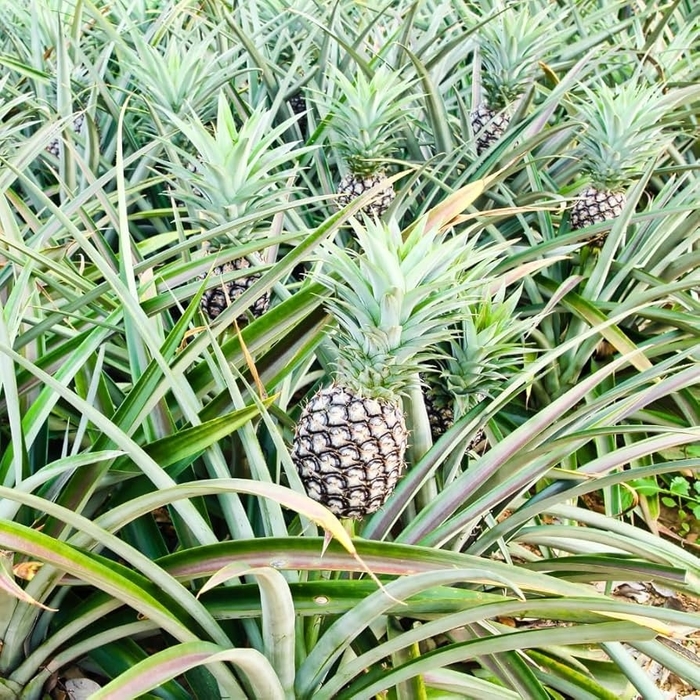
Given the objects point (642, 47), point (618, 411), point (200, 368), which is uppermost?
point (642, 47)

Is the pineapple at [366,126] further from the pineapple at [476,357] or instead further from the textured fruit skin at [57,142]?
the textured fruit skin at [57,142]

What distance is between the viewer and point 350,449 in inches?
34.9

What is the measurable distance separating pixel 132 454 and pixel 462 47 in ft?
5.52

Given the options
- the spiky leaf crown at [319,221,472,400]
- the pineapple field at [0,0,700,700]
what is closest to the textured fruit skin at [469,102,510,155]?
the pineapple field at [0,0,700,700]

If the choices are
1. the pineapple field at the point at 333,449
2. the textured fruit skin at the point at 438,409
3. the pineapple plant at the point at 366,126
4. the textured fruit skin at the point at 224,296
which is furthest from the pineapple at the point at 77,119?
the textured fruit skin at the point at 438,409

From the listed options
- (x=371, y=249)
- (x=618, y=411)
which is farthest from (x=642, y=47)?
(x=371, y=249)

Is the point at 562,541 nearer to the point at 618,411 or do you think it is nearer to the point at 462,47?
the point at 618,411

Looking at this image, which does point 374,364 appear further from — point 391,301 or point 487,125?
point 487,125

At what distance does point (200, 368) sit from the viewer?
3.43 feet

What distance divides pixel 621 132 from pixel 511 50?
14.7 inches

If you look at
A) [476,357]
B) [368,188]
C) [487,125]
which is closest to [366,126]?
[368,188]

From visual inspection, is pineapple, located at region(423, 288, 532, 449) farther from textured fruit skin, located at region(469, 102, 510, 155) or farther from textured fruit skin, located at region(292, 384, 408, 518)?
textured fruit skin, located at region(469, 102, 510, 155)

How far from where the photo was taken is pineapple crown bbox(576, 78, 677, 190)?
1.50 metres

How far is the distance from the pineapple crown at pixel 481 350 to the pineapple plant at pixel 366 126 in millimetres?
468
